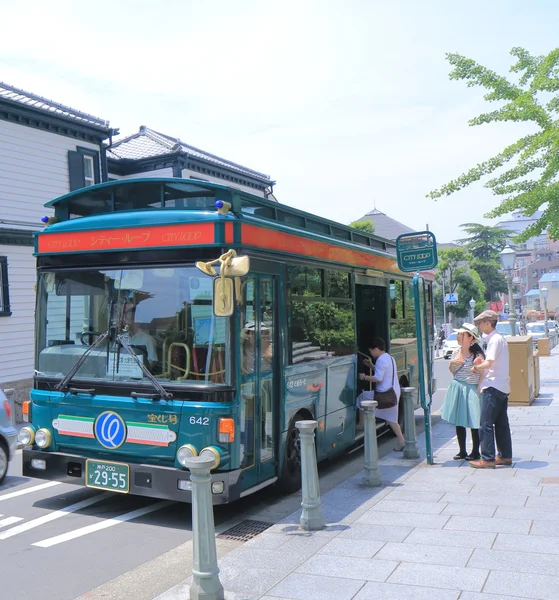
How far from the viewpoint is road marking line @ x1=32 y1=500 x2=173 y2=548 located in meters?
5.81

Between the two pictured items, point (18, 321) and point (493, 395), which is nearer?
point (493, 395)

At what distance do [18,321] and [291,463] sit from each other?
38.0 ft

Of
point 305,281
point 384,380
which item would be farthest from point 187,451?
point 384,380

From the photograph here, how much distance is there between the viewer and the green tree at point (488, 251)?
3521 inches

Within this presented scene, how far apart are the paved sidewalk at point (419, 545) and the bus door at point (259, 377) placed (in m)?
0.66

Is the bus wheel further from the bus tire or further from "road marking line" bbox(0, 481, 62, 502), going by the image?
"road marking line" bbox(0, 481, 62, 502)

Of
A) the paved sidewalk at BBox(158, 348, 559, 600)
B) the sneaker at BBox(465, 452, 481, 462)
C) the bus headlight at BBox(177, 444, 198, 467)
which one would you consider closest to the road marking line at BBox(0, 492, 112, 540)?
the bus headlight at BBox(177, 444, 198, 467)

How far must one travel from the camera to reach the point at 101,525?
20.7ft

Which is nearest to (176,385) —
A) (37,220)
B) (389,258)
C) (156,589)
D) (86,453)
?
(86,453)

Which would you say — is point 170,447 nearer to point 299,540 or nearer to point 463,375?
point 299,540

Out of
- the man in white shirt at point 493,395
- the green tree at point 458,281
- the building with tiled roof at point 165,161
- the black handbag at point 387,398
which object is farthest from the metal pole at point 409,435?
the green tree at point 458,281

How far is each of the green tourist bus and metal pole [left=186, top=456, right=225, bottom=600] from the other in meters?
1.32

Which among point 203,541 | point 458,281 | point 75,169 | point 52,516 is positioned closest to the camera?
point 203,541

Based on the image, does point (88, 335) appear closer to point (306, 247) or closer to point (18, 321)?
point (306, 247)
